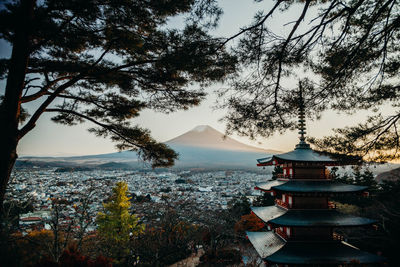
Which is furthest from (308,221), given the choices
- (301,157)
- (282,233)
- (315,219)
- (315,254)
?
(301,157)

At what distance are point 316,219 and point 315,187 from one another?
0.99 meters

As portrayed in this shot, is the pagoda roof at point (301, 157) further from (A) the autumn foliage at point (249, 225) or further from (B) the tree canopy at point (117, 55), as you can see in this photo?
(A) the autumn foliage at point (249, 225)

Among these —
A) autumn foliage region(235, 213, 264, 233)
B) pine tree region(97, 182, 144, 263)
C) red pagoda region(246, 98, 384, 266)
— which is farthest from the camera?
autumn foliage region(235, 213, 264, 233)

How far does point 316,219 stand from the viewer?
22.0ft

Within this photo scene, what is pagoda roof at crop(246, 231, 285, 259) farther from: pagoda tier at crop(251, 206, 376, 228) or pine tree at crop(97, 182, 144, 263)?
pine tree at crop(97, 182, 144, 263)

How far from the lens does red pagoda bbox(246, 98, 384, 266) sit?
6148 mm

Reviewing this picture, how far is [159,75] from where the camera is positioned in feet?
13.2

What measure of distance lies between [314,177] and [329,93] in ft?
15.5

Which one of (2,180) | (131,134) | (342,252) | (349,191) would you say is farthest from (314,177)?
(2,180)

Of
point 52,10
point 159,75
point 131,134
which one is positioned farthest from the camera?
point 131,134

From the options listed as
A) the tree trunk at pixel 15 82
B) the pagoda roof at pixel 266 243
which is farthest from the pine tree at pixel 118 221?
the tree trunk at pixel 15 82

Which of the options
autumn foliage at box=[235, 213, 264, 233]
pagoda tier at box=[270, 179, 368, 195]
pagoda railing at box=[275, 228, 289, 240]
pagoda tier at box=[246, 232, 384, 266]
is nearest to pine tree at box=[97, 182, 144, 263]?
autumn foliage at box=[235, 213, 264, 233]

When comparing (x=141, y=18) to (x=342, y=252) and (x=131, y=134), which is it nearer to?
(x=131, y=134)

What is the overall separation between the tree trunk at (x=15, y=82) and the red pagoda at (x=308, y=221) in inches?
257
